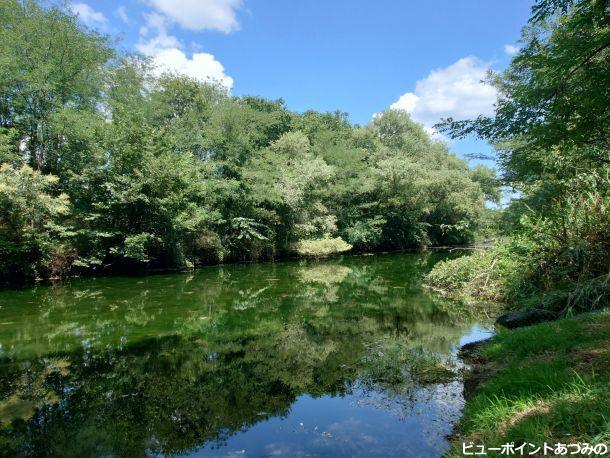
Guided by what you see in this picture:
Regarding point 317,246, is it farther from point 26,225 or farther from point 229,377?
point 229,377

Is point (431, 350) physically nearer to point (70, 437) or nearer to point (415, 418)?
point (415, 418)

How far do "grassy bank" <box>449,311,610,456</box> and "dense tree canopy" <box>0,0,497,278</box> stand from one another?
17.8 meters

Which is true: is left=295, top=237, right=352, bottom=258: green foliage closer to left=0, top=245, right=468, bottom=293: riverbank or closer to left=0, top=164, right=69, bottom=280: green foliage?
left=0, top=245, right=468, bottom=293: riverbank

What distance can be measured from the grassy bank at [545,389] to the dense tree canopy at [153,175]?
1777 centimetres

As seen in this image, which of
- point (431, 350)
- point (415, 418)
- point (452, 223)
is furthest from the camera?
point (452, 223)

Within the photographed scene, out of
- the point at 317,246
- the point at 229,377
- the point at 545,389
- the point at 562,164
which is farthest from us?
the point at 317,246

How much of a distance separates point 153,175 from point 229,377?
16419mm

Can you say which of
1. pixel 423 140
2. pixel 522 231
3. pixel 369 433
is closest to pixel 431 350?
pixel 369 433

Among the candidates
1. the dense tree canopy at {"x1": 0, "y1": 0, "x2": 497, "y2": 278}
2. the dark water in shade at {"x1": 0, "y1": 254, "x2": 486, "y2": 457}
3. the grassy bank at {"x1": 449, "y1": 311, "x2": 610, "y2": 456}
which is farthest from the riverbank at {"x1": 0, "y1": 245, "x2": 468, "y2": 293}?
the grassy bank at {"x1": 449, "y1": 311, "x2": 610, "y2": 456}

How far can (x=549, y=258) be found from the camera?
9.32 metres

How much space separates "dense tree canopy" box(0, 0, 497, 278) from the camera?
18922mm

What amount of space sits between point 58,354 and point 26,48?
70.1ft

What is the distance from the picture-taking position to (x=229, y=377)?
620cm

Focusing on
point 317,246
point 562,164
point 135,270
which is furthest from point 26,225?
point 562,164
